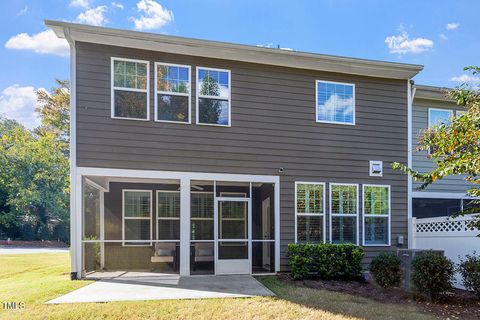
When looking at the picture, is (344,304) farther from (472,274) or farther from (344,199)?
(344,199)

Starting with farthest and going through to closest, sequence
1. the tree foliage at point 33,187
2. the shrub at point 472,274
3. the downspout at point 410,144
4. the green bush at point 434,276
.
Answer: the tree foliage at point 33,187, the downspout at point 410,144, the shrub at point 472,274, the green bush at point 434,276

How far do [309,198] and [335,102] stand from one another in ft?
8.99

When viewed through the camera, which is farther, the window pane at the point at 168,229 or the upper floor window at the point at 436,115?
the upper floor window at the point at 436,115

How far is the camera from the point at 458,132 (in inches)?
192

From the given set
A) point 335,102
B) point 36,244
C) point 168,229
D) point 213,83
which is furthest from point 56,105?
point 335,102

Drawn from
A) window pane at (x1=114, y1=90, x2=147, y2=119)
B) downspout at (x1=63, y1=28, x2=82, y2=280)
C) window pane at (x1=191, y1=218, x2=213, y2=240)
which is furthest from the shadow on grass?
window pane at (x1=114, y1=90, x2=147, y2=119)

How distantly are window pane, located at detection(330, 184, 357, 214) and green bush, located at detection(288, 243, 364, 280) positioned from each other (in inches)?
43.5

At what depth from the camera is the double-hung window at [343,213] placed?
9.44 m

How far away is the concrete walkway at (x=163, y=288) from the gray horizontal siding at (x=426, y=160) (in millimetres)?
6470

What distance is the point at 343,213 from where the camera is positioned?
953 cm

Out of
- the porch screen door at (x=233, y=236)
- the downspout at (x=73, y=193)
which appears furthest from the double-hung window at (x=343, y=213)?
the downspout at (x=73, y=193)

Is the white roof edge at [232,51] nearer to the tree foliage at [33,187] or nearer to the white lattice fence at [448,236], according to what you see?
the white lattice fence at [448,236]

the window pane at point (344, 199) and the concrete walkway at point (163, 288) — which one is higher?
the window pane at point (344, 199)

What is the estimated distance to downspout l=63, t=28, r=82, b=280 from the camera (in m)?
7.81
